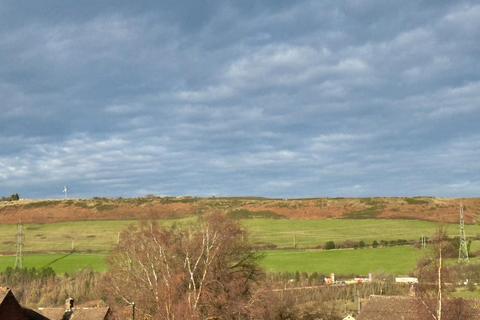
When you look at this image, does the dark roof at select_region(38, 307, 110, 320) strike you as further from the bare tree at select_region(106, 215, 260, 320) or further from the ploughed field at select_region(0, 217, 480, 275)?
the ploughed field at select_region(0, 217, 480, 275)

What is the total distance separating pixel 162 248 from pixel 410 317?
83.6 ft

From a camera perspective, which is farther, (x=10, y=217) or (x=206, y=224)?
(x=10, y=217)

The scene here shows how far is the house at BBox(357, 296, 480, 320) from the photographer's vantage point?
57909 millimetres

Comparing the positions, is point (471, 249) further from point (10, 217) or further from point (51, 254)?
point (10, 217)

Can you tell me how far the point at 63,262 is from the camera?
422 ft

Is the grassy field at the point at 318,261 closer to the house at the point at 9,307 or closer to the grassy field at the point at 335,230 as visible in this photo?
the grassy field at the point at 335,230

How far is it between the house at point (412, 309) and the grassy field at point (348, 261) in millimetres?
39771

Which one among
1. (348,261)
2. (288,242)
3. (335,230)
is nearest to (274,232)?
(288,242)

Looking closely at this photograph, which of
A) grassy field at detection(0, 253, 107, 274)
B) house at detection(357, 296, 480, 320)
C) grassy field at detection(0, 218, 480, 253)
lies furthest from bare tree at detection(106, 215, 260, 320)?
grassy field at detection(0, 218, 480, 253)

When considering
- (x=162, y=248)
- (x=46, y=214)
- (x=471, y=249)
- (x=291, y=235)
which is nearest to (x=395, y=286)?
(x=471, y=249)

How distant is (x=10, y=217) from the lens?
164 meters

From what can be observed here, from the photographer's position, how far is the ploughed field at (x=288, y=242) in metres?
117

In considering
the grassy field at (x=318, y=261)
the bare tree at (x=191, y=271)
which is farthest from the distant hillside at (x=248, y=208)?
the bare tree at (x=191, y=271)

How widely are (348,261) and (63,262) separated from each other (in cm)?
5452
